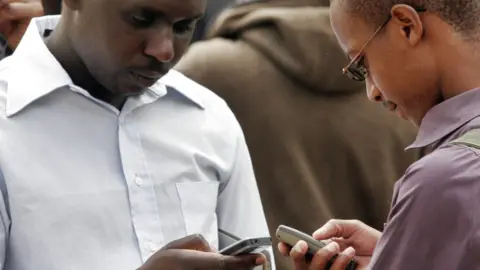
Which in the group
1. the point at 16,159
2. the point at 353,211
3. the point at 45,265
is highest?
the point at 16,159

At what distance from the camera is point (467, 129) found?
1.09 meters

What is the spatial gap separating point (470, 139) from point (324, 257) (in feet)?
1.17

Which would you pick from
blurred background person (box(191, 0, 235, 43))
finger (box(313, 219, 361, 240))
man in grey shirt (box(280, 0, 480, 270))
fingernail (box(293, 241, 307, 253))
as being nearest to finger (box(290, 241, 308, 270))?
fingernail (box(293, 241, 307, 253))

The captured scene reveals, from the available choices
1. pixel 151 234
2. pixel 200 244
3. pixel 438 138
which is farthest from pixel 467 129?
pixel 151 234

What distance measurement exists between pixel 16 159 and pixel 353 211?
104 centimetres

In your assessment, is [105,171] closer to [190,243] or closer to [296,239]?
[190,243]

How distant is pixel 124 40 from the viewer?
Answer: 1.50 m

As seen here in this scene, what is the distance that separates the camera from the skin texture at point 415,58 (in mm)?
1122

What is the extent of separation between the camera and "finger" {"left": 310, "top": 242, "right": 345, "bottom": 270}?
52.2 inches

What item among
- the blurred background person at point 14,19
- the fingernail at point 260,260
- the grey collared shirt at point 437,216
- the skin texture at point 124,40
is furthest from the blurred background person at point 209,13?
the grey collared shirt at point 437,216

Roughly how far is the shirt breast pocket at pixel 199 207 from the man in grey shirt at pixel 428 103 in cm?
43

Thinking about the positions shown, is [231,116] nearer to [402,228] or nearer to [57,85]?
[57,85]

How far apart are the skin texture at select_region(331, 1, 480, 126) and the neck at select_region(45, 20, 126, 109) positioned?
537 millimetres

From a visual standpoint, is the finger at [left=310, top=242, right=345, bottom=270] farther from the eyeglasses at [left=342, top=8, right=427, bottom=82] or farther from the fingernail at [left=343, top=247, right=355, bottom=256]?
the eyeglasses at [left=342, top=8, right=427, bottom=82]
